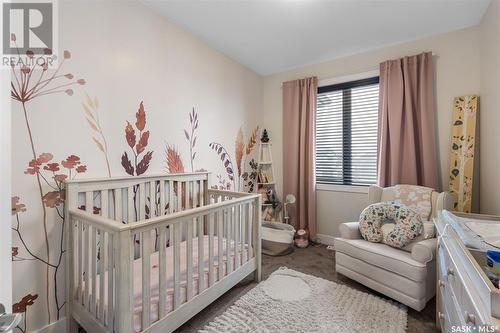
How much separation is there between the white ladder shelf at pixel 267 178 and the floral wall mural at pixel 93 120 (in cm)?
102

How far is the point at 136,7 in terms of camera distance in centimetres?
187

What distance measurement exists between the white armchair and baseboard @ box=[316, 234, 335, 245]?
91 centimetres

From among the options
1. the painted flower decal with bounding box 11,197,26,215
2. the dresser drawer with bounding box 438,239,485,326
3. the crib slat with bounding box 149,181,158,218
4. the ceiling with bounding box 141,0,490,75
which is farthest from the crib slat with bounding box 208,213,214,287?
the ceiling with bounding box 141,0,490,75

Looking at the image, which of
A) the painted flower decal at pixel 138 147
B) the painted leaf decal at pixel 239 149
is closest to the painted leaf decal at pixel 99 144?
the painted flower decal at pixel 138 147

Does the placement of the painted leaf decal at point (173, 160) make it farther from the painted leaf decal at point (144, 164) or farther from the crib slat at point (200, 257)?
the crib slat at point (200, 257)

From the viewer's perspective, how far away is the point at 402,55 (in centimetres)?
253

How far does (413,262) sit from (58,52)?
9.05 ft

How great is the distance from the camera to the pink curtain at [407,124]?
233cm

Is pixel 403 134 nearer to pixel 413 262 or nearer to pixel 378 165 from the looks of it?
pixel 378 165

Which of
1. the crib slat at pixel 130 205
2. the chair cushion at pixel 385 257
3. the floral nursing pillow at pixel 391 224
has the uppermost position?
the crib slat at pixel 130 205

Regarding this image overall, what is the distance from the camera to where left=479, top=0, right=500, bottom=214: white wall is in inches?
69.1

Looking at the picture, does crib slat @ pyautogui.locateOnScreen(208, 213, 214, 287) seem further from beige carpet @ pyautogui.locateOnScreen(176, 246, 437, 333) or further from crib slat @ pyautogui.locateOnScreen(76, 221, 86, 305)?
crib slat @ pyautogui.locateOnScreen(76, 221, 86, 305)

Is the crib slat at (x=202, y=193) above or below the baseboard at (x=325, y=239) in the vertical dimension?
above

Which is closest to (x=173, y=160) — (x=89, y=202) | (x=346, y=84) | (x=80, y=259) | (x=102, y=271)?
(x=89, y=202)
